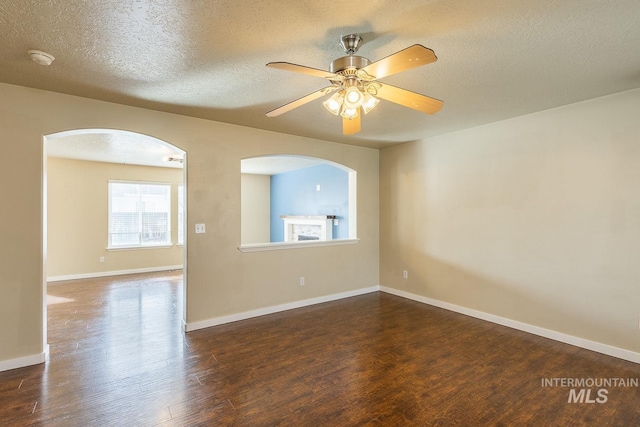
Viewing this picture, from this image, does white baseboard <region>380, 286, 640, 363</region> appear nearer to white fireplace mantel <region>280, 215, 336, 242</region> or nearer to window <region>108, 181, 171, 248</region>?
white fireplace mantel <region>280, 215, 336, 242</region>

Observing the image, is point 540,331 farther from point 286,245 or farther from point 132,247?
point 132,247

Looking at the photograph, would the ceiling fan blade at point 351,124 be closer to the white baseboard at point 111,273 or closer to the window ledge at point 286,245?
the window ledge at point 286,245

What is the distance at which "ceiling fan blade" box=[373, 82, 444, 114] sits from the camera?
200 centimetres

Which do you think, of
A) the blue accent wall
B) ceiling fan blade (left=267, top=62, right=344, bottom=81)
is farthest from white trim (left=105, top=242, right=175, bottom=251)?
ceiling fan blade (left=267, top=62, right=344, bottom=81)

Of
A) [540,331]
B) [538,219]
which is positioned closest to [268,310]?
[540,331]

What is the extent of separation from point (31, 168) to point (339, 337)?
3340 millimetres

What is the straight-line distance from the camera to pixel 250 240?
863cm

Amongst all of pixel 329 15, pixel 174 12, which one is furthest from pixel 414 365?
pixel 174 12

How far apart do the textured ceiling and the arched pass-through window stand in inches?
80.4

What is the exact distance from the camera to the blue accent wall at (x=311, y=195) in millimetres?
6090

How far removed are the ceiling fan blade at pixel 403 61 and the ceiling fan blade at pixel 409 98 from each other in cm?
21

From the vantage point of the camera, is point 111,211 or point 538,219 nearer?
point 538,219

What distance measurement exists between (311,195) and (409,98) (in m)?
5.06

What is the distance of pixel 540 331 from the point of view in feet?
11.3
